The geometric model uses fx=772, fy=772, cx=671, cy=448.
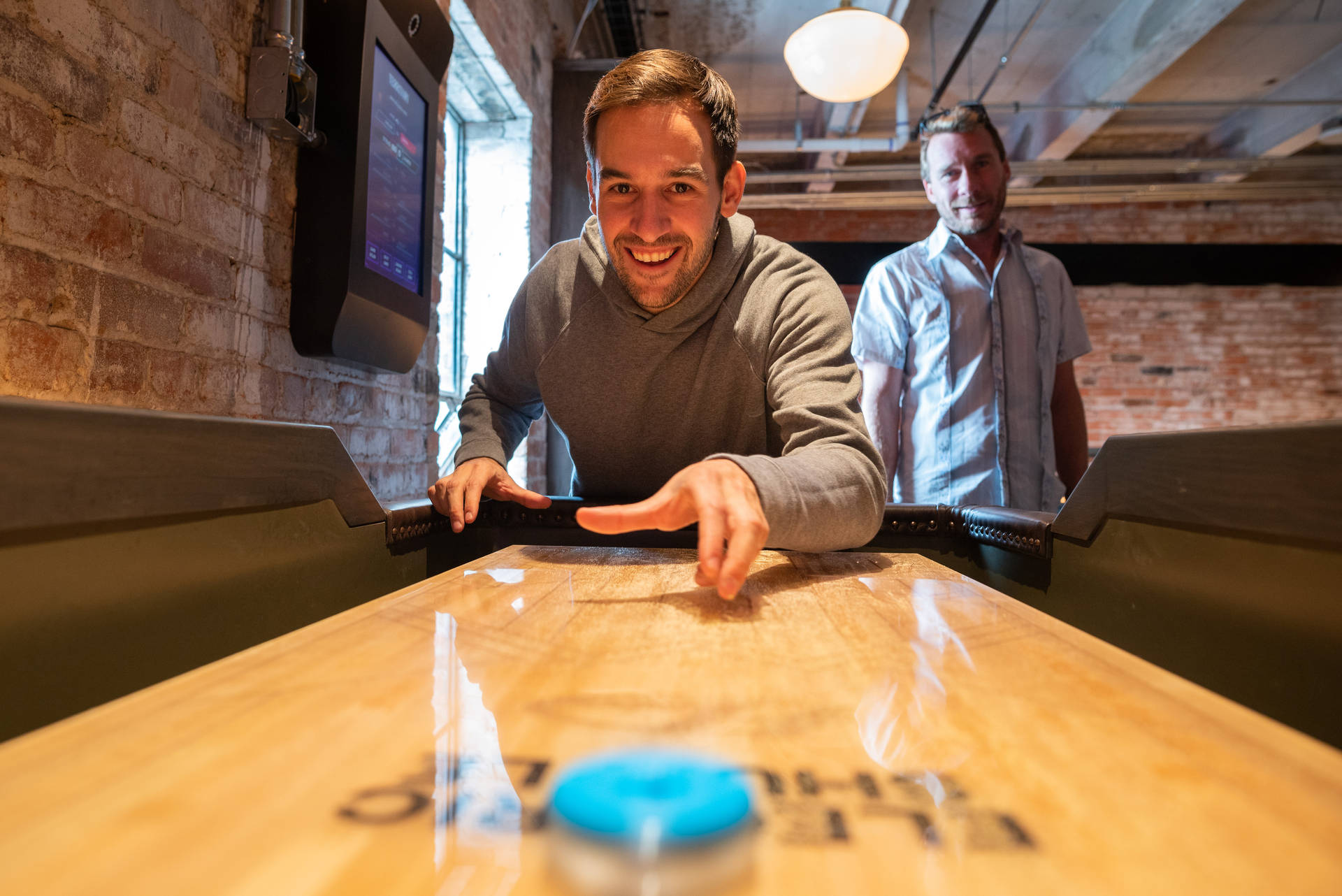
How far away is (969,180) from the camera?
210 centimetres

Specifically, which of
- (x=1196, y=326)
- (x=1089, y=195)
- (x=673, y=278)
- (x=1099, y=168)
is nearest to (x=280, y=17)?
(x=673, y=278)

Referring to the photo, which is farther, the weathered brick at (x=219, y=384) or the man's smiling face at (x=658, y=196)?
the weathered brick at (x=219, y=384)

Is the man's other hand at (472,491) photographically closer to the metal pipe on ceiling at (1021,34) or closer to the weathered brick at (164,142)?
the weathered brick at (164,142)

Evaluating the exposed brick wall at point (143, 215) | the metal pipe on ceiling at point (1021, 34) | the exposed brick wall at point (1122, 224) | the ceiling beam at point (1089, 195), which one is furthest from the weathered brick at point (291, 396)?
the exposed brick wall at point (1122, 224)

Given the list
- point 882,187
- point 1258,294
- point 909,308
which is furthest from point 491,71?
point 1258,294

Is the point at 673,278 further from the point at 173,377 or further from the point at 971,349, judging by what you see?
the point at 971,349

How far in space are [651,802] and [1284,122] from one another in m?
7.26

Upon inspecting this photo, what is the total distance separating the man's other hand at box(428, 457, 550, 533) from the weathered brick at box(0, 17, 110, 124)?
71 centimetres

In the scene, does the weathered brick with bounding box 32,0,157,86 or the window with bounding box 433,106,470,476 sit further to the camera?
the window with bounding box 433,106,470,476

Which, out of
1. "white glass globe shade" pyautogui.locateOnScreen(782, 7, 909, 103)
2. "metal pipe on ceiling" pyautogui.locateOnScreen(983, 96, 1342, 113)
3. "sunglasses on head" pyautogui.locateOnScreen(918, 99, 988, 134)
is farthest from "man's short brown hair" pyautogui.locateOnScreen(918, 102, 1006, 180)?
"metal pipe on ceiling" pyautogui.locateOnScreen(983, 96, 1342, 113)

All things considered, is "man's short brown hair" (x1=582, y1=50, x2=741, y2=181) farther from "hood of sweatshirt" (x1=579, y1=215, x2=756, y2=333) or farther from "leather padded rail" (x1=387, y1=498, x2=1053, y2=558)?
"leather padded rail" (x1=387, y1=498, x2=1053, y2=558)

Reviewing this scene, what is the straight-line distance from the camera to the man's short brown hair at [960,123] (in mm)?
2084

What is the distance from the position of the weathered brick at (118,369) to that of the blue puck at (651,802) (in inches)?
45.1

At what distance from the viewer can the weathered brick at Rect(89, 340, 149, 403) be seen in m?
1.11
